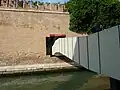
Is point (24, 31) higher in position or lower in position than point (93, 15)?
lower

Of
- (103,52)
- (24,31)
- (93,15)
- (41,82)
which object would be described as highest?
(93,15)

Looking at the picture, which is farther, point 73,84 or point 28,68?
point 28,68

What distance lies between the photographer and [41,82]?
10953mm

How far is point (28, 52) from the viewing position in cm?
1591

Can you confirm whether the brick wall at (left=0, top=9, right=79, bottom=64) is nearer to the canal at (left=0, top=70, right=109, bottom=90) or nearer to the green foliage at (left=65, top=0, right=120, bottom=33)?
the green foliage at (left=65, top=0, right=120, bottom=33)

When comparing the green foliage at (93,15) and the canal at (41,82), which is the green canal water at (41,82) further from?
the green foliage at (93,15)

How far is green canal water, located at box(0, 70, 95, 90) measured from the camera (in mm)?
9820

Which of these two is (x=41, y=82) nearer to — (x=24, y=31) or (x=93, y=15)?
(x=24, y=31)

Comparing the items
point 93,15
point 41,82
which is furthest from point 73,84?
point 93,15

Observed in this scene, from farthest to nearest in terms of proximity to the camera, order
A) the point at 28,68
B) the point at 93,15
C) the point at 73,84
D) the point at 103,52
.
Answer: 1. the point at 93,15
2. the point at 28,68
3. the point at 73,84
4. the point at 103,52

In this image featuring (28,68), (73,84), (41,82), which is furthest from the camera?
(28,68)

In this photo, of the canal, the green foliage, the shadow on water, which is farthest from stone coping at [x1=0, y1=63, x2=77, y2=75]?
the green foliage

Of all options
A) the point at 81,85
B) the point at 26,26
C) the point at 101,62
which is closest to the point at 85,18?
the point at 26,26

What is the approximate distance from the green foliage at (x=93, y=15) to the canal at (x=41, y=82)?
257 inches
